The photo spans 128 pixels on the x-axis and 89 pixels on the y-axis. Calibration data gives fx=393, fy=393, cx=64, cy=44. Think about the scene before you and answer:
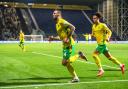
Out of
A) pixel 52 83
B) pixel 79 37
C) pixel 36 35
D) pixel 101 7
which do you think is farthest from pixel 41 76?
pixel 101 7

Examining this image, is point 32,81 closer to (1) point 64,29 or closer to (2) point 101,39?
(1) point 64,29

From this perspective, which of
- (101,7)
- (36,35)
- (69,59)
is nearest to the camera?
(69,59)

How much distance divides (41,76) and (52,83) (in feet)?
7.27

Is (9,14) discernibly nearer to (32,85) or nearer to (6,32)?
(6,32)

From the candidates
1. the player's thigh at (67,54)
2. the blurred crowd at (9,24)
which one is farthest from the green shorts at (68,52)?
the blurred crowd at (9,24)

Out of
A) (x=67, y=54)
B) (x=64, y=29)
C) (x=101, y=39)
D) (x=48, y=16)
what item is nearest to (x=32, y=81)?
(x=67, y=54)

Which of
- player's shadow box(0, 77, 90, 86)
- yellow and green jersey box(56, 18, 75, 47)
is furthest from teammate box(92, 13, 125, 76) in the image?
yellow and green jersey box(56, 18, 75, 47)

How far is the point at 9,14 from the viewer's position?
282ft

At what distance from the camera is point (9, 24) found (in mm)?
85000

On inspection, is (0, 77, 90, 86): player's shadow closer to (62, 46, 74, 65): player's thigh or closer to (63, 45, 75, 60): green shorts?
(62, 46, 74, 65): player's thigh

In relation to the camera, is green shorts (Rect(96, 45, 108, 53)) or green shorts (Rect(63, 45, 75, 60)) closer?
green shorts (Rect(63, 45, 75, 60))

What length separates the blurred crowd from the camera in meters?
81.2

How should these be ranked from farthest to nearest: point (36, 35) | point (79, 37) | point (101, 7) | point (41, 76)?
1. point (101, 7)
2. point (79, 37)
3. point (36, 35)
4. point (41, 76)

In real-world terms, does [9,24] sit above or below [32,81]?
below
